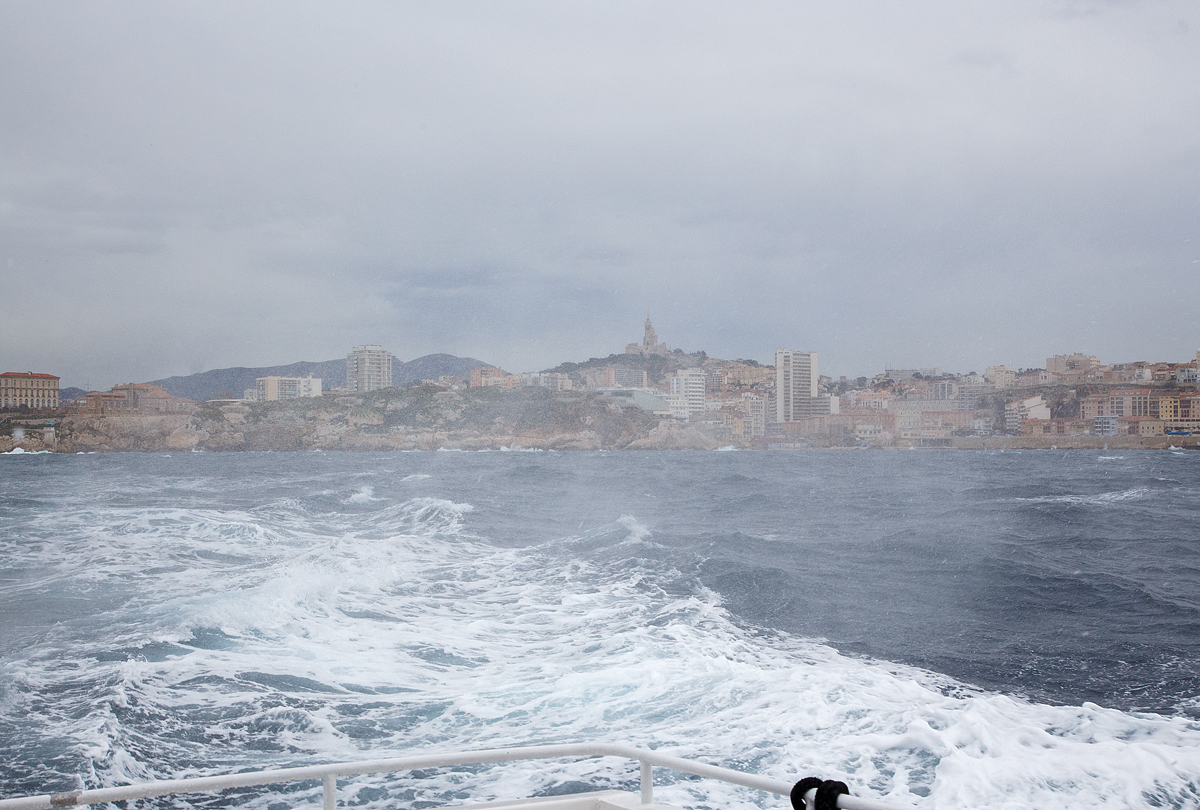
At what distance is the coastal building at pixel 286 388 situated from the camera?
83500 millimetres

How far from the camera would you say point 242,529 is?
1712cm

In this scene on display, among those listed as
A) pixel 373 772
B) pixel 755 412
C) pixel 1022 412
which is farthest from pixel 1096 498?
pixel 755 412

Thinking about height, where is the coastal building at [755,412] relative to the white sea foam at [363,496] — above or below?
above

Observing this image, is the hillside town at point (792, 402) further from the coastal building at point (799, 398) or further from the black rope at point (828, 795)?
the black rope at point (828, 795)

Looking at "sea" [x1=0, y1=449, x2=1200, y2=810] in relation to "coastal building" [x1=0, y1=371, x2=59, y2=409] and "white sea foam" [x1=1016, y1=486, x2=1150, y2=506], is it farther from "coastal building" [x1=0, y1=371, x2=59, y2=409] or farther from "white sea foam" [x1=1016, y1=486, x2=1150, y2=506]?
"coastal building" [x1=0, y1=371, x2=59, y2=409]

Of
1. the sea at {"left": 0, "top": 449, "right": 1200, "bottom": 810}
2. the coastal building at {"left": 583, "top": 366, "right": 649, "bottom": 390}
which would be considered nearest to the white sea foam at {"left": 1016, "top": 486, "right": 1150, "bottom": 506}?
the sea at {"left": 0, "top": 449, "right": 1200, "bottom": 810}

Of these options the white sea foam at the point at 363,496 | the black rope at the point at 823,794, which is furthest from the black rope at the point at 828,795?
the white sea foam at the point at 363,496

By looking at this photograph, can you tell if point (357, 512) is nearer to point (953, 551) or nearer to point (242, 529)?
point (242, 529)

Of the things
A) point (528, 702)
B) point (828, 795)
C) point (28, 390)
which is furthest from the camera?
point (28, 390)

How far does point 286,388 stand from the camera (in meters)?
86.4

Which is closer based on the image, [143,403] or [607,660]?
[607,660]

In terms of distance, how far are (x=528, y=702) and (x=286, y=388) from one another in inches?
3478

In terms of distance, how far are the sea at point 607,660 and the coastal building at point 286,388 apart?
231 ft

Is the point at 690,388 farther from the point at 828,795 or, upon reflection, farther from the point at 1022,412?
the point at 828,795
